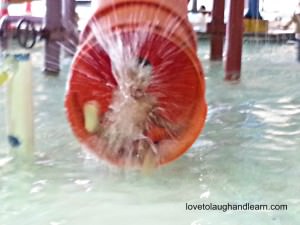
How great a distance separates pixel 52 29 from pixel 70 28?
230 millimetres

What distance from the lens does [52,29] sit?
290 centimetres

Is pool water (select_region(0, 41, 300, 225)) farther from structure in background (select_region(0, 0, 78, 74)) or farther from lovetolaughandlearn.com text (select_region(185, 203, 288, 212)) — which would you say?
structure in background (select_region(0, 0, 78, 74))

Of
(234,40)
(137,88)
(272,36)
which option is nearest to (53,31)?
(234,40)

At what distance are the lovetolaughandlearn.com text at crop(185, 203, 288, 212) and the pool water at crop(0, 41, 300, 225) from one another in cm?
1

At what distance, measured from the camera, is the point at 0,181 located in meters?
1.53

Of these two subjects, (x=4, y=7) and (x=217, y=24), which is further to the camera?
(x=217, y=24)

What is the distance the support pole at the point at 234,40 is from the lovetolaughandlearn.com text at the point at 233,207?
163cm

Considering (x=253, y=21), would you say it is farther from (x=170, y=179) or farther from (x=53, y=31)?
(x=170, y=179)

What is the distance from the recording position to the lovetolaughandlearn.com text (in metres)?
1.38

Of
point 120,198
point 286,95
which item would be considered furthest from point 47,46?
point 120,198

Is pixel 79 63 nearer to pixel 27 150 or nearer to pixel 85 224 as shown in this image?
pixel 27 150

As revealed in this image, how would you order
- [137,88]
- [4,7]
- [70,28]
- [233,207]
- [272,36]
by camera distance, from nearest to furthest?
[233,207]
[137,88]
[4,7]
[70,28]
[272,36]

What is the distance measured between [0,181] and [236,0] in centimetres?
172

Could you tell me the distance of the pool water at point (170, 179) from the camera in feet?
4.41
